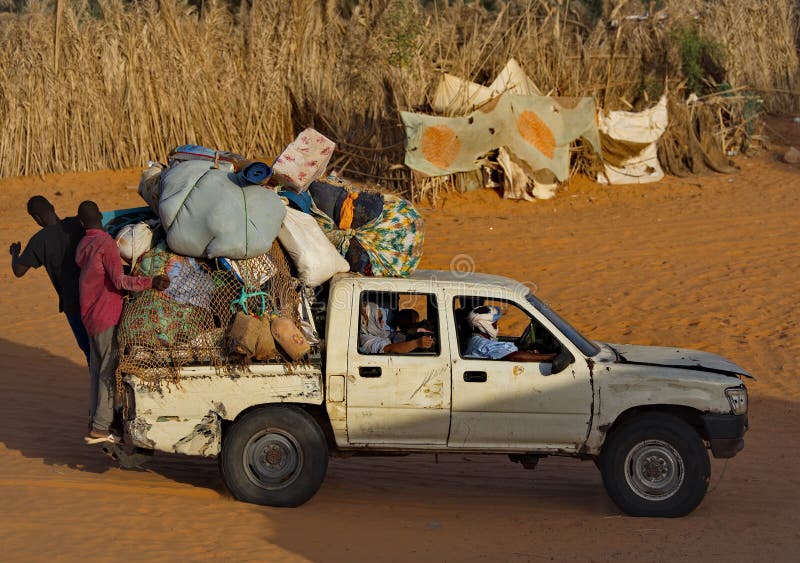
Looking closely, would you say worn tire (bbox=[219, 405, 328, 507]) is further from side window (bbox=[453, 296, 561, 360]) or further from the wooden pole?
the wooden pole

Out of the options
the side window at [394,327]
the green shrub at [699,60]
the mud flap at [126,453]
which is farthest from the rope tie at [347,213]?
the green shrub at [699,60]

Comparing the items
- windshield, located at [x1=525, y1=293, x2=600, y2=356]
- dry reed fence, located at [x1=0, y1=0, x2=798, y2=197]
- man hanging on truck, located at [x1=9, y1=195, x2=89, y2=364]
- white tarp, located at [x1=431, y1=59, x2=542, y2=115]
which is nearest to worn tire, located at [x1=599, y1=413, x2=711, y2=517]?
windshield, located at [x1=525, y1=293, x2=600, y2=356]

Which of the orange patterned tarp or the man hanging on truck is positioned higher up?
the orange patterned tarp

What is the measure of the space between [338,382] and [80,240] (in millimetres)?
2455

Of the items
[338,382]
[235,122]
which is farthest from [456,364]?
[235,122]

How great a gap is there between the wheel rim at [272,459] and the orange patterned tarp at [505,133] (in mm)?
11950

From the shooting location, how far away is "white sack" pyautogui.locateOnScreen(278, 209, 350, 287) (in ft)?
25.6

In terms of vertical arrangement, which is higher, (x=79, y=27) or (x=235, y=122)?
(x=79, y=27)

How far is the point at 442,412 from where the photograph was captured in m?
7.50

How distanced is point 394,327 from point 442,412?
A: 36.4 inches

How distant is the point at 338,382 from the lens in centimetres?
749

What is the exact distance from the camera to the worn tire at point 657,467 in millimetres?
7527

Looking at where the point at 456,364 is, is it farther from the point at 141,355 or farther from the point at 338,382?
the point at 141,355

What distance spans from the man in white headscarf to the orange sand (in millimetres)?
1213
